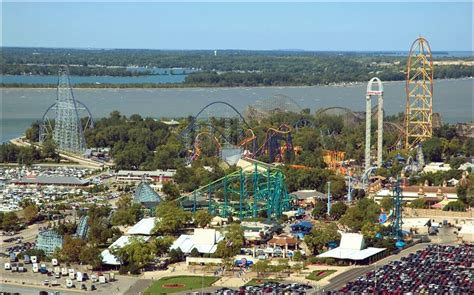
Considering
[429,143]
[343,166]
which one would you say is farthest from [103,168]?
[429,143]

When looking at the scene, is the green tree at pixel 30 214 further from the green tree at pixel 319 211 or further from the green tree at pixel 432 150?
the green tree at pixel 432 150

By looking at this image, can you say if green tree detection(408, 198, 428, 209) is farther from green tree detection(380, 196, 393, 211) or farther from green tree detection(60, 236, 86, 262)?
green tree detection(60, 236, 86, 262)

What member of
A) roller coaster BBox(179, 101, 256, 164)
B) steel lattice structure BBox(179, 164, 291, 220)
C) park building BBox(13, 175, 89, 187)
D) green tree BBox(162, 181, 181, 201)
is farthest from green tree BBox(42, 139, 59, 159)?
steel lattice structure BBox(179, 164, 291, 220)

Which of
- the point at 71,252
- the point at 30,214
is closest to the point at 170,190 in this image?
the point at 30,214

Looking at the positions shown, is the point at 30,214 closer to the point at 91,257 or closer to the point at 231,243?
the point at 91,257

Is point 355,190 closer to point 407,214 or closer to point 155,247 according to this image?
point 407,214
